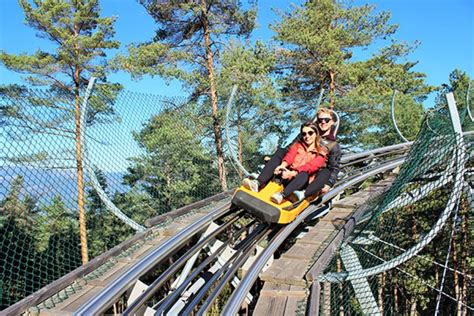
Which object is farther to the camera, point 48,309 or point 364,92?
point 364,92

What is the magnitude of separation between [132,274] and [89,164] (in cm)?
168

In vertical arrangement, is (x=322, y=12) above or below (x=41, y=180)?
above

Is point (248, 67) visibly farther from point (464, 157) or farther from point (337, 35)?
point (464, 157)

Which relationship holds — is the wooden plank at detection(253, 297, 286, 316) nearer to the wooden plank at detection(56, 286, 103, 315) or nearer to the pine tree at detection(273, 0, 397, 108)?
the wooden plank at detection(56, 286, 103, 315)

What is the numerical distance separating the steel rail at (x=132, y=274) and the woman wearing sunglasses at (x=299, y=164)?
71 centimetres

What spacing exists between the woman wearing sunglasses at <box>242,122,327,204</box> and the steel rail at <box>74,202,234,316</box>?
28.0 inches

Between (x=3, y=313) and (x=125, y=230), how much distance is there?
9.14 ft

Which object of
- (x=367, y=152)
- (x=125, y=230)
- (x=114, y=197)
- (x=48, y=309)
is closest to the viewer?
(x=48, y=309)

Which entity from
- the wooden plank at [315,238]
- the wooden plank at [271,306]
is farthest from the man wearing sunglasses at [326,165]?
the wooden plank at [271,306]

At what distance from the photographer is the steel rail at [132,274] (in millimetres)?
1694

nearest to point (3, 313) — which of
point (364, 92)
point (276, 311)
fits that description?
point (276, 311)

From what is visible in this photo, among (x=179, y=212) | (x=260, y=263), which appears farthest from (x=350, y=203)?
(x=260, y=263)

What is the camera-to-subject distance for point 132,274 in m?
1.98

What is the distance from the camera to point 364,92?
12117mm
